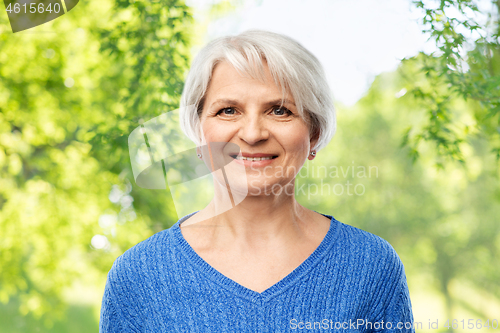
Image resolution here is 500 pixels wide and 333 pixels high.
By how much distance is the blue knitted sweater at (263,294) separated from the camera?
0.94 meters

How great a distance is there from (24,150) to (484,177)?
18.1 ft

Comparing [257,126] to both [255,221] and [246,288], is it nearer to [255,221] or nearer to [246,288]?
[255,221]

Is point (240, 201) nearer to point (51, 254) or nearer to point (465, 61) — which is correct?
point (465, 61)

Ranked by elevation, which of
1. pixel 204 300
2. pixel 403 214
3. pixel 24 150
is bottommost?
pixel 403 214

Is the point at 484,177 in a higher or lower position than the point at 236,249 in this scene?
lower

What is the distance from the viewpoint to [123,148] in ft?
7.52

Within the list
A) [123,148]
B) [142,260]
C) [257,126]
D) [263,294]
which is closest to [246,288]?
[263,294]

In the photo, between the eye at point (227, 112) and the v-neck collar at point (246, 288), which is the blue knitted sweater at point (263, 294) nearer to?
the v-neck collar at point (246, 288)

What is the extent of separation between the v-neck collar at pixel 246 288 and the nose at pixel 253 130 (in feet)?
1.09

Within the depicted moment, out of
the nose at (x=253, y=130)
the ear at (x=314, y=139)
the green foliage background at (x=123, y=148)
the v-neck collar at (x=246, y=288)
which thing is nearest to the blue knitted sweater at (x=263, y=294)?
the v-neck collar at (x=246, y=288)

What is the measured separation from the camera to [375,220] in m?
5.00

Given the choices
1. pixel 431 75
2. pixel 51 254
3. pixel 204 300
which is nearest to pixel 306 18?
pixel 431 75

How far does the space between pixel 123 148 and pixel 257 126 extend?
1.59 meters

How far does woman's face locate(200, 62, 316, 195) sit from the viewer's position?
2.96ft
